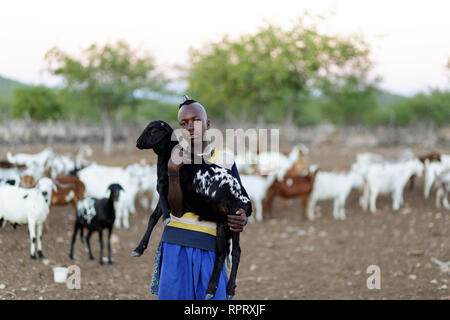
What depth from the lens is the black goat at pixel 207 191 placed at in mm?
2586

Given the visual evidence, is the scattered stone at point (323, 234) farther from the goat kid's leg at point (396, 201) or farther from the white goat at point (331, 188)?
the goat kid's leg at point (396, 201)

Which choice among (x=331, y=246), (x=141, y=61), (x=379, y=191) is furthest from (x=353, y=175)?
(x=141, y=61)

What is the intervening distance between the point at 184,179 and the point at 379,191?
8.97 m

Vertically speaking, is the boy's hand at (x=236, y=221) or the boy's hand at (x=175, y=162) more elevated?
the boy's hand at (x=175, y=162)

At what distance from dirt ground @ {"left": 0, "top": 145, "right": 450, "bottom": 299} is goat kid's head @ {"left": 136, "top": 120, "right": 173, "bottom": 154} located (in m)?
3.58

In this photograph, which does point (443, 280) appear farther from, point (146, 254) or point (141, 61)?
point (141, 61)

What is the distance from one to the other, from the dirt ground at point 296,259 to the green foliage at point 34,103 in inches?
819

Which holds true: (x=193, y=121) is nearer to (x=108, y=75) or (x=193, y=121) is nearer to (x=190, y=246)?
(x=190, y=246)

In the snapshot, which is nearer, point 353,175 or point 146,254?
point 146,254

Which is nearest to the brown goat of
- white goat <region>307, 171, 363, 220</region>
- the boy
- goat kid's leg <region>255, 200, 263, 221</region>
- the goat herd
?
the goat herd

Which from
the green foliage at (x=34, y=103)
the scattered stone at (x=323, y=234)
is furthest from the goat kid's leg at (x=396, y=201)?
the green foliage at (x=34, y=103)

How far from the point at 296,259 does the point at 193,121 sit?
5.49 metres

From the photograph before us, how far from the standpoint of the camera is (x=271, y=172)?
1067 centimetres
